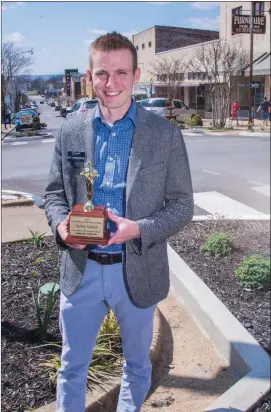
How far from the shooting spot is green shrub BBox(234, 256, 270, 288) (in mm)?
3615

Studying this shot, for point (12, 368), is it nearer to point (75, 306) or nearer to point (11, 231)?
point (75, 306)

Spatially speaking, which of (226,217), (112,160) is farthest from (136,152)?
(226,217)

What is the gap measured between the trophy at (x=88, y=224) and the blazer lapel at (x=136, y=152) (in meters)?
0.15

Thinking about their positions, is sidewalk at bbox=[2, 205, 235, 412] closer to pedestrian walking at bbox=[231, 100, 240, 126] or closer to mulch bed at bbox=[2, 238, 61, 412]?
mulch bed at bbox=[2, 238, 61, 412]

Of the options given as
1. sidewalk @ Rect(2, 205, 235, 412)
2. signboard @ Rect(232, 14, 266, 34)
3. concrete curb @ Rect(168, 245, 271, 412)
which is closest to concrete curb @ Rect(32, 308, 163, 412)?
sidewalk @ Rect(2, 205, 235, 412)

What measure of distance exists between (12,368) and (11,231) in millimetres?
2268

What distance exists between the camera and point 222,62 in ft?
9.27

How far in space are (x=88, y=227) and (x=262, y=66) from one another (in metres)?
A: 1.48

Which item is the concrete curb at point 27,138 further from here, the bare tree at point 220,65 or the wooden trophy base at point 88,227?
the wooden trophy base at point 88,227

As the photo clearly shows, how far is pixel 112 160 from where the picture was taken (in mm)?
2061

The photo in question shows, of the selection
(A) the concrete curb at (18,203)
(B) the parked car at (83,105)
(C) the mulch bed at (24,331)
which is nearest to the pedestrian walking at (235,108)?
(B) the parked car at (83,105)

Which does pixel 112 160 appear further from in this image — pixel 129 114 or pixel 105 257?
pixel 105 257

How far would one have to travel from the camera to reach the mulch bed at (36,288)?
2699 millimetres

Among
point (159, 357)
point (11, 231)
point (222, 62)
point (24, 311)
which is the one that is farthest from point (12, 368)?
point (11, 231)
